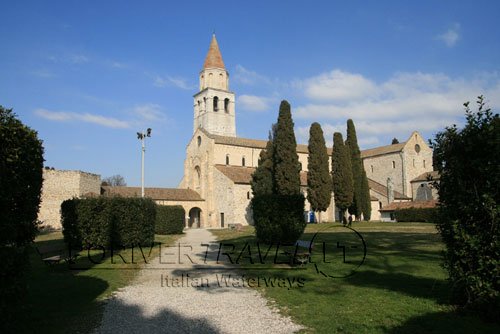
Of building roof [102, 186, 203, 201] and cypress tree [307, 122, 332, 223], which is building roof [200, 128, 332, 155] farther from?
cypress tree [307, 122, 332, 223]

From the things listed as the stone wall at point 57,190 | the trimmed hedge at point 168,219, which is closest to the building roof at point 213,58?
the stone wall at point 57,190

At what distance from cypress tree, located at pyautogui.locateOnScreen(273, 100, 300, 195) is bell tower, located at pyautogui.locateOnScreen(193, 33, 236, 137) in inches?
888

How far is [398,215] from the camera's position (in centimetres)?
3969

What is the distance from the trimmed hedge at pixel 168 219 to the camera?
28250mm

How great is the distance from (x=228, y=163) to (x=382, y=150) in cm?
2592

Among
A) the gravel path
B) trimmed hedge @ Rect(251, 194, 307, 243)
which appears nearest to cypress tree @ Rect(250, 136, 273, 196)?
trimmed hedge @ Rect(251, 194, 307, 243)

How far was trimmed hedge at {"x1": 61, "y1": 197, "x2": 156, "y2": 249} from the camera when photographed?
15.3 metres

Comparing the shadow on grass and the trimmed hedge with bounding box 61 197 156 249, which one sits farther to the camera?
the trimmed hedge with bounding box 61 197 156 249

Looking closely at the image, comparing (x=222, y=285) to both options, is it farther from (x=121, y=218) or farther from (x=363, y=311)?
(x=121, y=218)

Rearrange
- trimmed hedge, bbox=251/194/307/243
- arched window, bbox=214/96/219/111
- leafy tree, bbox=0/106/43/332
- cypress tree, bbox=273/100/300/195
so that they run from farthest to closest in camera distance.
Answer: arched window, bbox=214/96/219/111 < cypress tree, bbox=273/100/300/195 < trimmed hedge, bbox=251/194/307/243 < leafy tree, bbox=0/106/43/332

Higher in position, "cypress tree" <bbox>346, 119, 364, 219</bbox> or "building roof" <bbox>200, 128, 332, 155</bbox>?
"building roof" <bbox>200, 128, 332, 155</bbox>

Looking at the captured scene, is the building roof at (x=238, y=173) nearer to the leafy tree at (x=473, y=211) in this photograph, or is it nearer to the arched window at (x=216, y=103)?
the arched window at (x=216, y=103)

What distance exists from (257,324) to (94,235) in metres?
11.9

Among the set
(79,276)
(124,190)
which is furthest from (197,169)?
(79,276)
